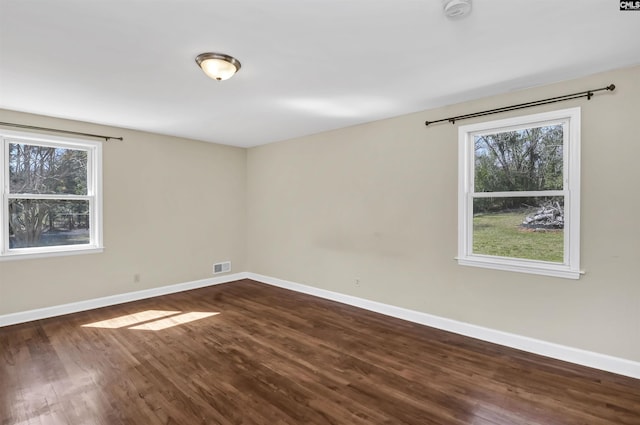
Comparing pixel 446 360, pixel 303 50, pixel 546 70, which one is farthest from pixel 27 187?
pixel 546 70

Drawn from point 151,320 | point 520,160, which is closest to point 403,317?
point 520,160

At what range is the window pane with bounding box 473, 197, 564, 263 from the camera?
294 cm

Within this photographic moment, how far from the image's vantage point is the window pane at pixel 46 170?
375cm

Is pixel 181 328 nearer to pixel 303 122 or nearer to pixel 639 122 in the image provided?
pixel 303 122

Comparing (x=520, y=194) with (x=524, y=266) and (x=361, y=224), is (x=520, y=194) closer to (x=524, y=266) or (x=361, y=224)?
(x=524, y=266)

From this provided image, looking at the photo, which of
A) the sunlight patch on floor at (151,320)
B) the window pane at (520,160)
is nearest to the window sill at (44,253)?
the sunlight patch on floor at (151,320)

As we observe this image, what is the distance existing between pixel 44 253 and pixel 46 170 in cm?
103

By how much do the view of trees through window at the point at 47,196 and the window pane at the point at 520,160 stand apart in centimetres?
493

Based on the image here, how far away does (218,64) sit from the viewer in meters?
2.36

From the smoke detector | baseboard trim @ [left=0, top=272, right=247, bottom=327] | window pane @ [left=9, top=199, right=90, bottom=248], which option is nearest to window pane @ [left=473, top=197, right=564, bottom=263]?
the smoke detector

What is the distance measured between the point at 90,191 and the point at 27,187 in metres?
0.62

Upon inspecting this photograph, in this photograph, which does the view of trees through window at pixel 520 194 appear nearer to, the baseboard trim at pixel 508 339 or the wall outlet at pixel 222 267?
the baseboard trim at pixel 508 339

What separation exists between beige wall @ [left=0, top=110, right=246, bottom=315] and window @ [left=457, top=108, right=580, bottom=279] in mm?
3900

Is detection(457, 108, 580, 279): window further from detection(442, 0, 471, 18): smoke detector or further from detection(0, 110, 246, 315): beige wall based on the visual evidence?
detection(0, 110, 246, 315): beige wall
